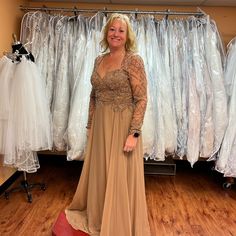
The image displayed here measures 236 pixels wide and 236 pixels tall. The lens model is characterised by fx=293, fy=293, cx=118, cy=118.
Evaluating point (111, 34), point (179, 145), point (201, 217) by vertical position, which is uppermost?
point (111, 34)

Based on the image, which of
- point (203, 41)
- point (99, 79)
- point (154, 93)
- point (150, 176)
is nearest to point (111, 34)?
point (99, 79)

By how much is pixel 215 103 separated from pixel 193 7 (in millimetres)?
1244

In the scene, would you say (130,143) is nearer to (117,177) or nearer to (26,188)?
(117,177)

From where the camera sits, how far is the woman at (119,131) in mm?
1778

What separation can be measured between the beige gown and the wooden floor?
0.48m

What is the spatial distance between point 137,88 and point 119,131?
0.29 m

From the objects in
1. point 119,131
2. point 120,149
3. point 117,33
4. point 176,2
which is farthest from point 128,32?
point 176,2

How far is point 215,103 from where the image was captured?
2.69 m

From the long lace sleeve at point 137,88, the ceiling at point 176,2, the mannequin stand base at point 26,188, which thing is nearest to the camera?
the long lace sleeve at point 137,88

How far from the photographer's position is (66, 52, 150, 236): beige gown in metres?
1.78

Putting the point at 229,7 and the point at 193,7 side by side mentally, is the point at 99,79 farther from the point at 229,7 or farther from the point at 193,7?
the point at 229,7

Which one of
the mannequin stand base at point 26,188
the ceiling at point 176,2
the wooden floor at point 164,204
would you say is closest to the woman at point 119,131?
the wooden floor at point 164,204

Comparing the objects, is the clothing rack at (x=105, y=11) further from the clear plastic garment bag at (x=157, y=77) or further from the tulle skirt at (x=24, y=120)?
the tulle skirt at (x=24, y=120)

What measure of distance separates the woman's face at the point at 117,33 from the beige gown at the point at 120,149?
0.30 ft
